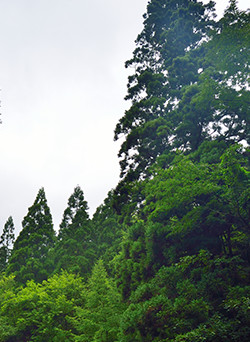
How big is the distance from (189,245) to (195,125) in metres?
5.11

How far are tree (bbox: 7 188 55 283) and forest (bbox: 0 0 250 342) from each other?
1019 millimetres

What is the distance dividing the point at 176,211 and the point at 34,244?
1873cm

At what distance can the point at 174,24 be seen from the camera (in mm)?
13406

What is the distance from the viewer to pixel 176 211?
725 centimetres

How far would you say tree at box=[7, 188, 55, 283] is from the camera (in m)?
20.5

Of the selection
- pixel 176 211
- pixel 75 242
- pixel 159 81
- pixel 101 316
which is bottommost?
pixel 101 316

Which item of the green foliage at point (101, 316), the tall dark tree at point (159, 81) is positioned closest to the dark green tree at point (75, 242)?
the green foliage at point (101, 316)

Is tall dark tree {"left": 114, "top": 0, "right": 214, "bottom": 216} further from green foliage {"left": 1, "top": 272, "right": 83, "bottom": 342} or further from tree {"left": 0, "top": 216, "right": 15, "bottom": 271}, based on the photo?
tree {"left": 0, "top": 216, "right": 15, "bottom": 271}

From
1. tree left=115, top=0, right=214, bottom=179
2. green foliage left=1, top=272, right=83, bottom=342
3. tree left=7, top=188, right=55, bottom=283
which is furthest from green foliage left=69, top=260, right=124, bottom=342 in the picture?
tree left=7, top=188, right=55, bottom=283

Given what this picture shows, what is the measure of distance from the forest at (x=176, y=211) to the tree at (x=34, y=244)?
40.1 inches

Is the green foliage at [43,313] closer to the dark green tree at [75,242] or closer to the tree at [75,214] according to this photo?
the dark green tree at [75,242]

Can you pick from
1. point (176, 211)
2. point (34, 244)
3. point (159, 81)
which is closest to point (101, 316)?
point (176, 211)

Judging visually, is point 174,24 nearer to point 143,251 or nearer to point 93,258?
point 143,251

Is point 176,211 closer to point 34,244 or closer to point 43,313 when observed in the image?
point 43,313
